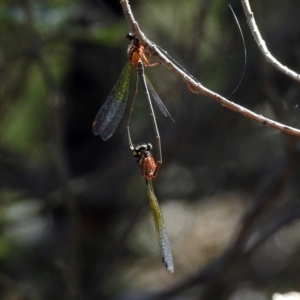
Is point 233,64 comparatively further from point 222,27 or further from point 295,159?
point 295,159

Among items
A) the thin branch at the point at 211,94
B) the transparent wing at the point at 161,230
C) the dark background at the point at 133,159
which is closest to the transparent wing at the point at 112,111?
the transparent wing at the point at 161,230

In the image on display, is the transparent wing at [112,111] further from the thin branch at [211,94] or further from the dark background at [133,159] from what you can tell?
the dark background at [133,159]

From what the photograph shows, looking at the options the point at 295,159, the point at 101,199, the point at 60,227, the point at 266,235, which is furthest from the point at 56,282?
the point at 295,159

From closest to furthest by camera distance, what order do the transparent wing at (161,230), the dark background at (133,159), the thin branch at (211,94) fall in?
the thin branch at (211,94), the transparent wing at (161,230), the dark background at (133,159)

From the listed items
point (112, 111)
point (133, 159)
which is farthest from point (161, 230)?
point (133, 159)

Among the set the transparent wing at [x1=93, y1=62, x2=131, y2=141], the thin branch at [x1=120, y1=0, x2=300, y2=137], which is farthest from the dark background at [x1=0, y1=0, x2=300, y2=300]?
the thin branch at [x1=120, y1=0, x2=300, y2=137]
